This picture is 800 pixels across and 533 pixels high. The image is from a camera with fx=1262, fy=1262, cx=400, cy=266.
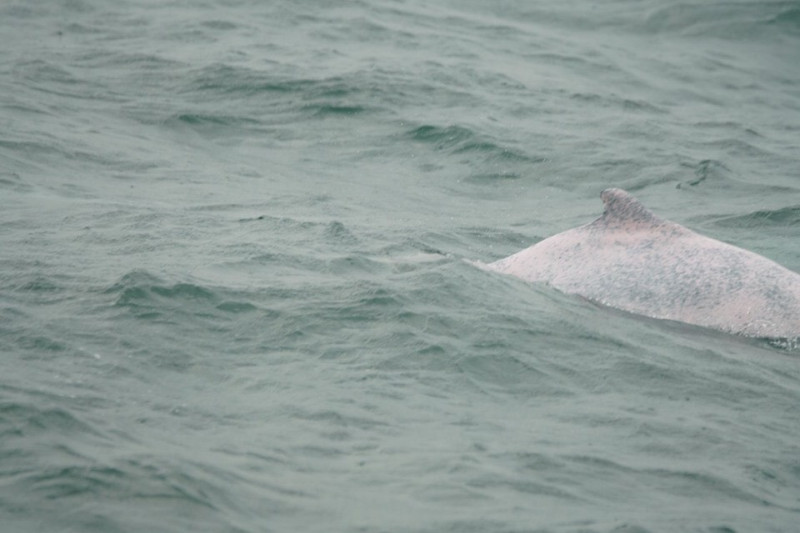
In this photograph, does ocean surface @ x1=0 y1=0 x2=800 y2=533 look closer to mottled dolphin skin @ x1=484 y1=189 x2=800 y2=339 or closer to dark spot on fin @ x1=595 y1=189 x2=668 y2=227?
Answer: mottled dolphin skin @ x1=484 y1=189 x2=800 y2=339

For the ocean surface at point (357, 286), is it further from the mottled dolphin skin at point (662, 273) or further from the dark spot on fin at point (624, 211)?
the dark spot on fin at point (624, 211)

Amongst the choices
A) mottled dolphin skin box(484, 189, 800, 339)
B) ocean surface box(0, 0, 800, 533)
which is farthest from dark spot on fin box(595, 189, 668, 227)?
ocean surface box(0, 0, 800, 533)

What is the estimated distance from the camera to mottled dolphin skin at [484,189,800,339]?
9445 millimetres

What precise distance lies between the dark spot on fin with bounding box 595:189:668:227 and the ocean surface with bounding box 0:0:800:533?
2.88 ft

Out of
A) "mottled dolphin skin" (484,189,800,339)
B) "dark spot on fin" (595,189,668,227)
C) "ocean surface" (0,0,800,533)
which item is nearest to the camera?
"ocean surface" (0,0,800,533)

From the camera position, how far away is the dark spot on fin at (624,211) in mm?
10125

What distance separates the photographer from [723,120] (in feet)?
57.6

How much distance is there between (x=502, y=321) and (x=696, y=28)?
1519 centimetres

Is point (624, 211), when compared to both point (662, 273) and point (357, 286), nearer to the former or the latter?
point (662, 273)

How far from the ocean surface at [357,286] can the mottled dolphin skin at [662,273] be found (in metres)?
0.27

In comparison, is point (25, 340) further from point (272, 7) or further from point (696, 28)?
point (696, 28)

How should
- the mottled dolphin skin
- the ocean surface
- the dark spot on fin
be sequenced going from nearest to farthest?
the ocean surface < the mottled dolphin skin < the dark spot on fin

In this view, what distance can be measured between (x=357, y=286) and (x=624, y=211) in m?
2.38

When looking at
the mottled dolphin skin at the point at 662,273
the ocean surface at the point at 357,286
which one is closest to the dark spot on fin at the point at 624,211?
the mottled dolphin skin at the point at 662,273
